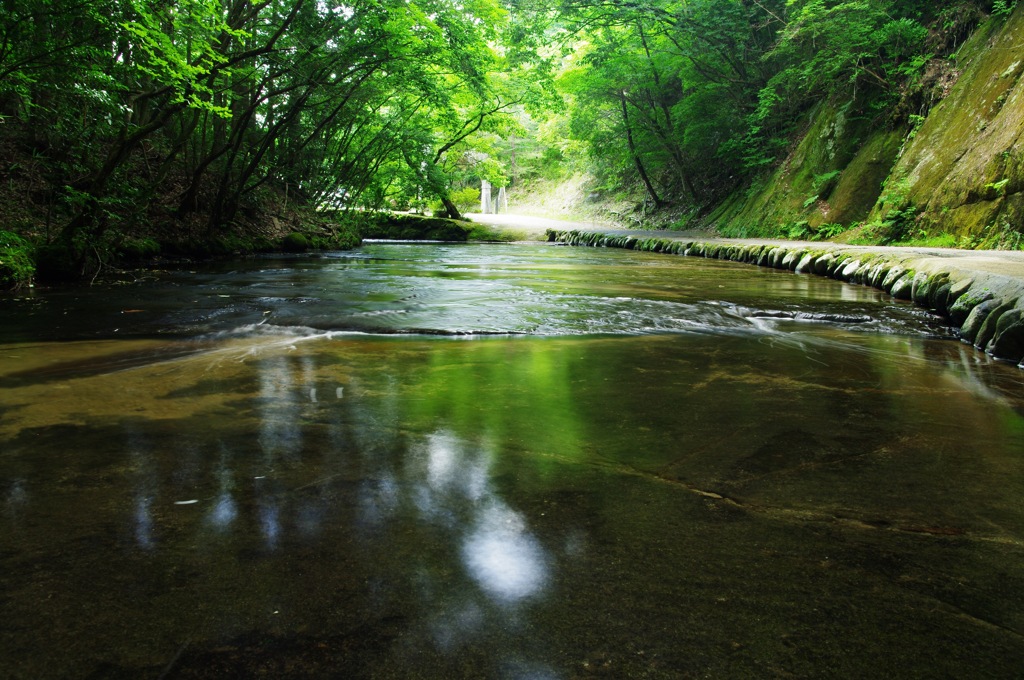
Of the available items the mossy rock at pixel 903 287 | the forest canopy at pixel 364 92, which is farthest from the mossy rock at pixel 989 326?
the forest canopy at pixel 364 92

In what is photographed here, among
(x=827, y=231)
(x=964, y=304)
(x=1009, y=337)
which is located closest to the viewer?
(x=1009, y=337)

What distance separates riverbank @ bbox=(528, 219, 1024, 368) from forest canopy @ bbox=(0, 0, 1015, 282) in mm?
4562

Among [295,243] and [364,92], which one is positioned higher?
[364,92]

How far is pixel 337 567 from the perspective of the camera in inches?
58.9

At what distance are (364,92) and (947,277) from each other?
1172 cm

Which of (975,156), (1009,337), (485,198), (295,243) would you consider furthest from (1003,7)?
(485,198)

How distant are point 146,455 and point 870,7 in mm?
14291

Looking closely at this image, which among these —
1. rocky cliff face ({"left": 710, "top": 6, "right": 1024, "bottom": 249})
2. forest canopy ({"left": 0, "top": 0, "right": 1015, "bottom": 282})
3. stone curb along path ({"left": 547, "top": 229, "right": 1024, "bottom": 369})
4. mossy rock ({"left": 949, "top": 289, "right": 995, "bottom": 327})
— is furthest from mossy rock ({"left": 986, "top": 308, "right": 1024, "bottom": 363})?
forest canopy ({"left": 0, "top": 0, "right": 1015, "bottom": 282})

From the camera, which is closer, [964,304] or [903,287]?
[964,304]

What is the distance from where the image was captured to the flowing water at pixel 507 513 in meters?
1.23

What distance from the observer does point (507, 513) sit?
1804mm

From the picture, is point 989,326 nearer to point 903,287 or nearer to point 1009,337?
point 1009,337

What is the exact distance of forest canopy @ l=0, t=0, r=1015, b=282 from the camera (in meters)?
7.09

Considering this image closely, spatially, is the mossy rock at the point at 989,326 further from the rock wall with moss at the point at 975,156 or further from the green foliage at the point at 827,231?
the green foliage at the point at 827,231
